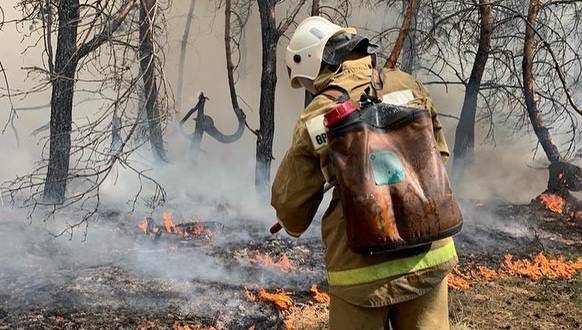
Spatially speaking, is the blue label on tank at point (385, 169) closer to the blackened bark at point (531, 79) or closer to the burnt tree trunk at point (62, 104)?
the burnt tree trunk at point (62, 104)

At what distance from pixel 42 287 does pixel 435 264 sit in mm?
3548

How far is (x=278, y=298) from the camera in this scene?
499cm

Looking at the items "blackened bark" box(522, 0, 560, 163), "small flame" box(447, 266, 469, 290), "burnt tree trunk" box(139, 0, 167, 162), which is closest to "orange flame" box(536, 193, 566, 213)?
"blackened bark" box(522, 0, 560, 163)

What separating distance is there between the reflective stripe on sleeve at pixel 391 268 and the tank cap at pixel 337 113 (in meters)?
0.62

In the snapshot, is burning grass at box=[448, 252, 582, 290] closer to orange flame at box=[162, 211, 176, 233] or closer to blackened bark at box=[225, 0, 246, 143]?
orange flame at box=[162, 211, 176, 233]

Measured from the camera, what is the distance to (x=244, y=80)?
47.1ft

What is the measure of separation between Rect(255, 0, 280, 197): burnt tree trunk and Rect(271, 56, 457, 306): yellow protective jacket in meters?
6.48

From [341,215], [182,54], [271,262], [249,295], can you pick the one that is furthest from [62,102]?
[182,54]

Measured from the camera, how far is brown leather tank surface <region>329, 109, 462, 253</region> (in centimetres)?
223

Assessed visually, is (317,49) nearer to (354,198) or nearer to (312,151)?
(312,151)

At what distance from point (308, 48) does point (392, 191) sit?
2.58 ft

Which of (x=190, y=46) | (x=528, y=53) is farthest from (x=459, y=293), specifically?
(x=190, y=46)

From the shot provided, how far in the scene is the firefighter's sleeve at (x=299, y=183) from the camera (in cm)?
245

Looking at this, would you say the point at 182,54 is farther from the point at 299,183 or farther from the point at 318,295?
the point at 299,183
